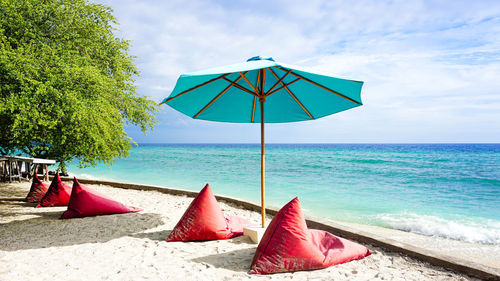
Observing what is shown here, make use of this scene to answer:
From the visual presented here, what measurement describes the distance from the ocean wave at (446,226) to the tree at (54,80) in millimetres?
7077

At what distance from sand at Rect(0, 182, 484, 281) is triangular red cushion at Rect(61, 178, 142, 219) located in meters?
0.14

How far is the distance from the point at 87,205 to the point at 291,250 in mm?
3877

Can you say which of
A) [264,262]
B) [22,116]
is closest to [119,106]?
[22,116]

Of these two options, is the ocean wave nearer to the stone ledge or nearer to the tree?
the stone ledge

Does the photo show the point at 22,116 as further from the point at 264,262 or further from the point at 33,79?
the point at 264,262

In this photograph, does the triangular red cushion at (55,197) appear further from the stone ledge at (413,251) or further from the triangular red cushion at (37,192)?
the stone ledge at (413,251)

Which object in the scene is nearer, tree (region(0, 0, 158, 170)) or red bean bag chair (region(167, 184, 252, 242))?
red bean bag chair (region(167, 184, 252, 242))

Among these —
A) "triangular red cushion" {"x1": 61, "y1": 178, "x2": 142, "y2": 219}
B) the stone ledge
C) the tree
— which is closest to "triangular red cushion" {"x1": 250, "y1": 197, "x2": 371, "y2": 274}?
the stone ledge

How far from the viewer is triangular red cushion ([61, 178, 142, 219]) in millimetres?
5238

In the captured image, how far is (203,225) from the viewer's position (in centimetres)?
405

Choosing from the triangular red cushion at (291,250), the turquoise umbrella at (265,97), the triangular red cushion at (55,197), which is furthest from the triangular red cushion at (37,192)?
the triangular red cushion at (291,250)

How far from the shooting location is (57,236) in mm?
4234

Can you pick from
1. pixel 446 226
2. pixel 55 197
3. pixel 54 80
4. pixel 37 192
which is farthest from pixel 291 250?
pixel 37 192

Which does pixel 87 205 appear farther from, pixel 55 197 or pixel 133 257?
pixel 133 257
